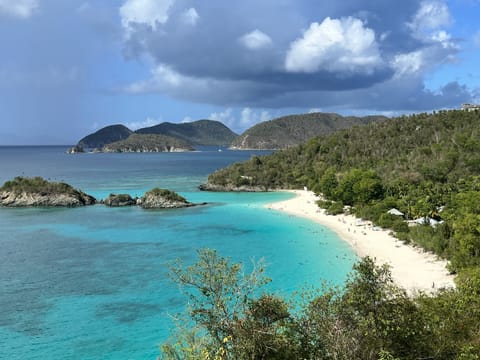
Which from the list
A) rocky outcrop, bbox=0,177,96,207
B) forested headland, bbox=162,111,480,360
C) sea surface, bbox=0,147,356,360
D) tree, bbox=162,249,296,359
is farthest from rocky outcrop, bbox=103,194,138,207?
tree, bbox=162,249,296,359

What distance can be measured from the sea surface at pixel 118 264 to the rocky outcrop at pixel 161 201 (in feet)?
14.8

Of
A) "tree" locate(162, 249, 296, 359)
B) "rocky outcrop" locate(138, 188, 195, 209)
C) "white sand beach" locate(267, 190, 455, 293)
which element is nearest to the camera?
"tree" locate(162, 249, 296, 359)

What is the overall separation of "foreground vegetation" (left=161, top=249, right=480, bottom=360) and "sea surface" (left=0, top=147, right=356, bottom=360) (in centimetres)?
1215

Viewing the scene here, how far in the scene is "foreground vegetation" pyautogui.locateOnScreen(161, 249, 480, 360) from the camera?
15594mm

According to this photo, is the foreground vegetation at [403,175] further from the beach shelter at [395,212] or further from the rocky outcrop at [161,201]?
the rocky outcrop at [161,201]

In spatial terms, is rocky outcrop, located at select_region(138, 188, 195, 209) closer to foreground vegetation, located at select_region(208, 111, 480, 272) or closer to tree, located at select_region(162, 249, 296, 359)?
foreground vegetation, located at select_region(208, 111, 480, 272)

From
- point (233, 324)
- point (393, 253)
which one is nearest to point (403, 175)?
point (393, 253)

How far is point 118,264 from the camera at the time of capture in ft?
154

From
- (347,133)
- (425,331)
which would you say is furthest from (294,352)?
(347,133)

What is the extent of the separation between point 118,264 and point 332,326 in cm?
3587

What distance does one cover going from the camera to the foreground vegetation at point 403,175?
150ft

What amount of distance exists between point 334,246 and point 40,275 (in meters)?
34.5

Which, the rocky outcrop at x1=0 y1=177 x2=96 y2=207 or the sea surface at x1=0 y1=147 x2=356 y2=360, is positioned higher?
the rocky outcrop at x1=0 y1=177 x2=96 y2=207

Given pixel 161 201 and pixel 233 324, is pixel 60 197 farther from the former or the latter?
pixel 233 324
